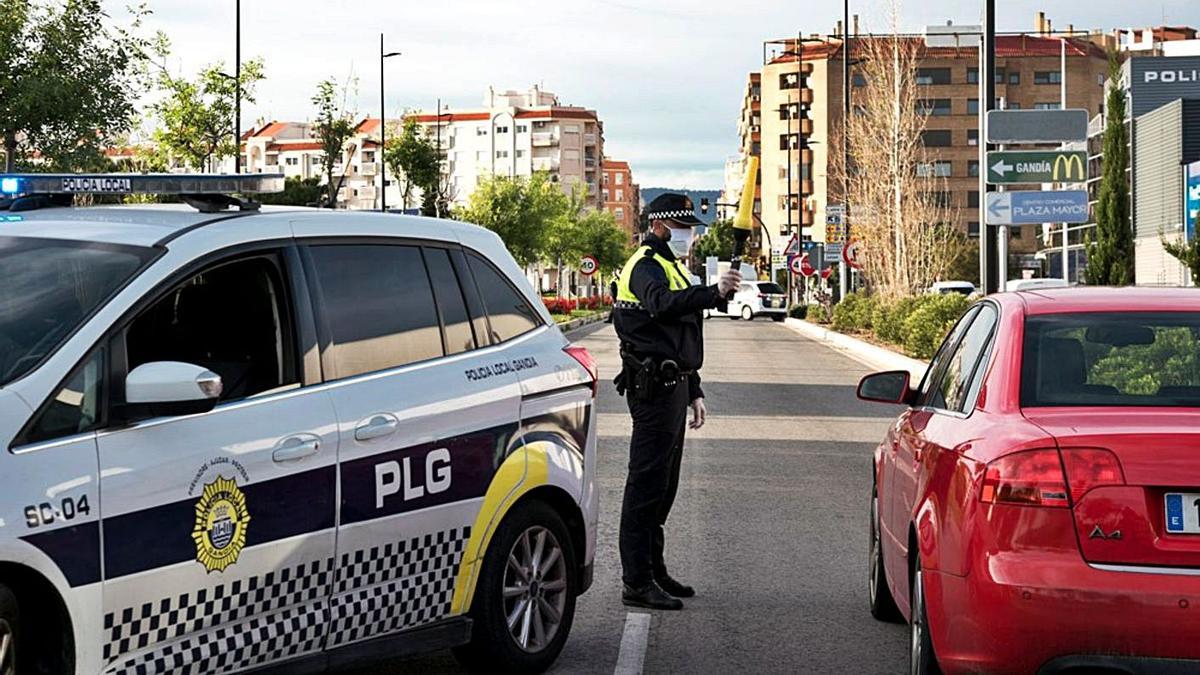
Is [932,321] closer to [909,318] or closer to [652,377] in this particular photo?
[909,318]

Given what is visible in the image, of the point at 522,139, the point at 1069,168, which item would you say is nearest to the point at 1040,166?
the point at 1069,168

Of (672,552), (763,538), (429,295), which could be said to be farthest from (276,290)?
(763,538)

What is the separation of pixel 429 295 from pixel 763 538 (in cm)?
444

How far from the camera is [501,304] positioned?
6770 millimetres

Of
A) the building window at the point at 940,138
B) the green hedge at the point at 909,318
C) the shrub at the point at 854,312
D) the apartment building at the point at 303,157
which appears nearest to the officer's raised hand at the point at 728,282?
the green hedge at the point at 909,318

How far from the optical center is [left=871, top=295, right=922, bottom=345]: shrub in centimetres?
3559

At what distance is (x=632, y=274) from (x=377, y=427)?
2.69 m

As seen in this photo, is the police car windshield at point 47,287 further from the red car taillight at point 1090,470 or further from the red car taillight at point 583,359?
the red car taillight at point 1090,470

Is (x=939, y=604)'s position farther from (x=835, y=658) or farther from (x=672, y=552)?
(x=672, y=552)

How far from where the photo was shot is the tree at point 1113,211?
53844 millimetres

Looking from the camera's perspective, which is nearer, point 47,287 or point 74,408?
point 74,408

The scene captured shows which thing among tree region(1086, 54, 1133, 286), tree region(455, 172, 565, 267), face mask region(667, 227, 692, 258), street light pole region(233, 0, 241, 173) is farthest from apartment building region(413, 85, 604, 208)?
face mask region(667, 227, 692, 258)

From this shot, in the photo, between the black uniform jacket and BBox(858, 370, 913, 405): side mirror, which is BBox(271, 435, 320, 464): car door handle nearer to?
BBox(858, 370, 913, 405): side mirror

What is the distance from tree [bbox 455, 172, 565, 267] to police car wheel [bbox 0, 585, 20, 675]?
7458 centimetres
